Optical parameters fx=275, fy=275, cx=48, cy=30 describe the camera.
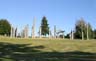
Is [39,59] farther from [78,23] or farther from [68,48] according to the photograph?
[78,23]

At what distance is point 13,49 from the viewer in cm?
2055

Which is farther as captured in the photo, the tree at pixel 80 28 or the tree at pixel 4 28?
the tree at pixel 4 28

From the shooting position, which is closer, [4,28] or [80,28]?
[80,28]

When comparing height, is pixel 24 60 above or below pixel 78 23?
below

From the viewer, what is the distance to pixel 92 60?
1405 cm

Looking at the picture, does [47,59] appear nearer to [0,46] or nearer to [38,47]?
[38,47]

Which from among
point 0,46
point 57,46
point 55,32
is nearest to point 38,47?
point 57,46

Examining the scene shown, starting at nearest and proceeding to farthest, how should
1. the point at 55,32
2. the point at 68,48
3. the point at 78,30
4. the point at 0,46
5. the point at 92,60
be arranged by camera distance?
1. the point at 92,60
2. the point at 68,48
3. the point at 0,46
4. the point at 55,32
5. the point at 78,30

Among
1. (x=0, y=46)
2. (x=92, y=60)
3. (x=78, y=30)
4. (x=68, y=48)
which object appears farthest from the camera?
(x=78, y=30)

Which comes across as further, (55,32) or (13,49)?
(55,32)

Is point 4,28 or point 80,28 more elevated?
point 4,28

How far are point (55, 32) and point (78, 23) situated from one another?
17.9 metres

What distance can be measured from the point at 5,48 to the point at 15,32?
68.8 ft

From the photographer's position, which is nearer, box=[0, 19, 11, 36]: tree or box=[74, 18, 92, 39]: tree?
box=[74, 18, 92, 39]: tree
